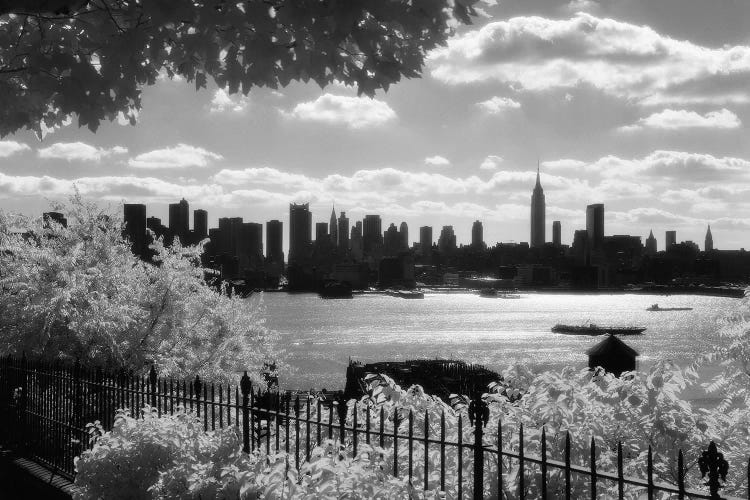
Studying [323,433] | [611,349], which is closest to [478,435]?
[323,433]

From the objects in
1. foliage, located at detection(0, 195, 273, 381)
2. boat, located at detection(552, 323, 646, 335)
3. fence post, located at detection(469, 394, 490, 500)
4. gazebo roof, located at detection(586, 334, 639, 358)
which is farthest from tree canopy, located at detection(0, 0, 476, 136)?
boat, located at detection(552, 323, 646, 335)

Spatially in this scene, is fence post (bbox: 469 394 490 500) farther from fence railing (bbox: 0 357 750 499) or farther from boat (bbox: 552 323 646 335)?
boat (bbox: 552 323 646 335)

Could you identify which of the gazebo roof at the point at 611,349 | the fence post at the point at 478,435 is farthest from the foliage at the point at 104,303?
the fence post at the point at 478,435

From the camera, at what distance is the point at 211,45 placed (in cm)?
538

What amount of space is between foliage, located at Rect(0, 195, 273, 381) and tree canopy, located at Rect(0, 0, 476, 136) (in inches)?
446

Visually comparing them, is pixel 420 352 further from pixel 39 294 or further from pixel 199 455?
pixel 199 455

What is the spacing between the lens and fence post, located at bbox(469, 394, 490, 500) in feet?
17.7

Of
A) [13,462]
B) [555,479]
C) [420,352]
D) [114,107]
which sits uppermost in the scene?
[114,107]

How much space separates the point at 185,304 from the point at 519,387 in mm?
13203

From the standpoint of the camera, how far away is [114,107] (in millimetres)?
6488

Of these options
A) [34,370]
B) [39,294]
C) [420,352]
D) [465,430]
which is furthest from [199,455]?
[420,352]

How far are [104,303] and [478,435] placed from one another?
1418 cm

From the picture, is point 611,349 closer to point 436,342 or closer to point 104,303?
point 104,303

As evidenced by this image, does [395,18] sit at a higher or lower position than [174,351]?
higher
